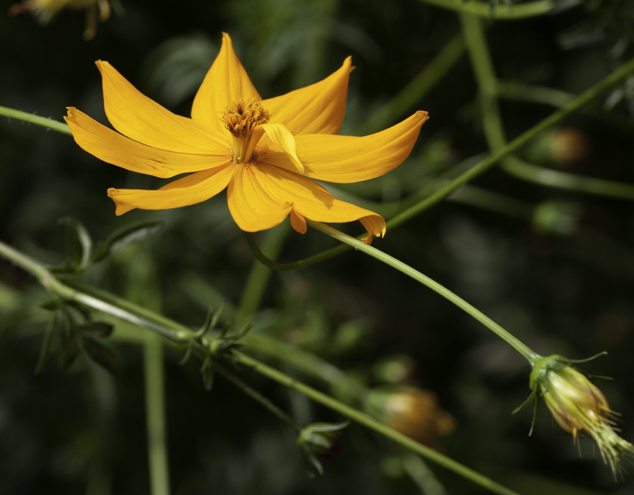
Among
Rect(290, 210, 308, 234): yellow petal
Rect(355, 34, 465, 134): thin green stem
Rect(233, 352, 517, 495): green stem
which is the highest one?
Rect(355, 34, 465, 134): thin green stem

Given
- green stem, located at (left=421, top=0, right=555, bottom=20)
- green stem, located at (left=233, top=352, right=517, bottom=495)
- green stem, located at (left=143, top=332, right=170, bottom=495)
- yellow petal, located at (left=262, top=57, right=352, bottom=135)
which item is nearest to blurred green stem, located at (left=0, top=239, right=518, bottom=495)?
green stem, located at (left=233, top=352, right=517, bottom=495)

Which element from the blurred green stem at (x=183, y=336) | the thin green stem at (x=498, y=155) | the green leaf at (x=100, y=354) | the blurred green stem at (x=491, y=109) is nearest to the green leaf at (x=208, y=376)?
the blurred green stem at (x=183, y=336)

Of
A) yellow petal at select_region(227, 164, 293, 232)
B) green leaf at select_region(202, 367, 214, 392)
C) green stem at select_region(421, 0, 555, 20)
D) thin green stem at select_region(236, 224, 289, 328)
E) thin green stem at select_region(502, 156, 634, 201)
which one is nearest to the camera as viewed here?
yellow petal at select_region(227, 164, 293, 232)

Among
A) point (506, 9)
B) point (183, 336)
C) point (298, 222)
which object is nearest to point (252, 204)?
point (298, 222)

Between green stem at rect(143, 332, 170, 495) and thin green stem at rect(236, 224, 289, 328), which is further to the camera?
thin green stem at rect(236, 224, 289, 328)

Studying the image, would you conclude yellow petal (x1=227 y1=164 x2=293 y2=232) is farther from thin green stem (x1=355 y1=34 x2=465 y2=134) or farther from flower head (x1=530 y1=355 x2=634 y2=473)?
thin green stem (x1=355 y1=34 x2=465 y2=134)

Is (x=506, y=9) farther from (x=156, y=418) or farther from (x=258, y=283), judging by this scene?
(x=156, y=418)
